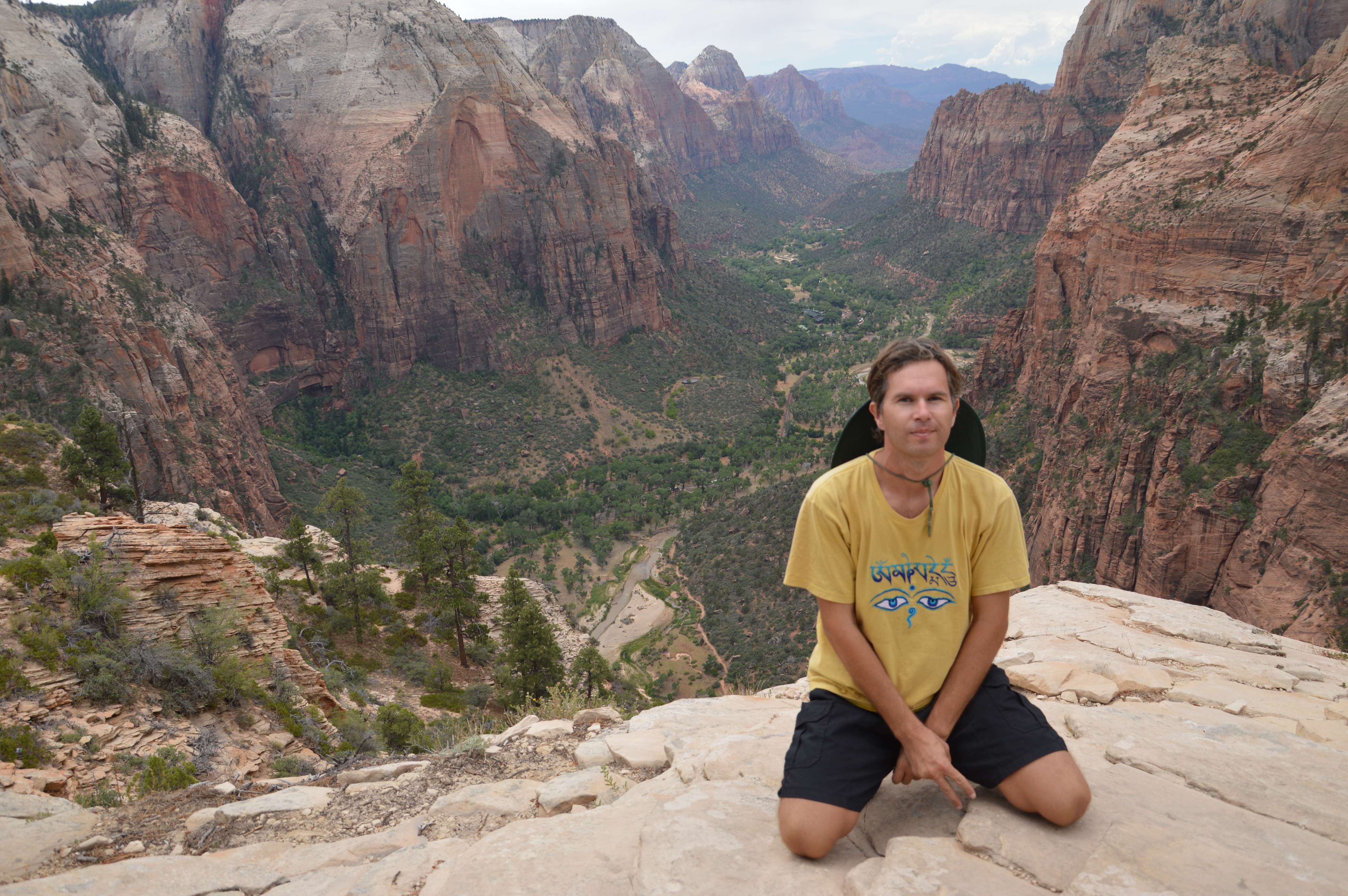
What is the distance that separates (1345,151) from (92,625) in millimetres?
37417

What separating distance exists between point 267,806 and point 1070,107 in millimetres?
135068

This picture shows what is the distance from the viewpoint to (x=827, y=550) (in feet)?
15.5

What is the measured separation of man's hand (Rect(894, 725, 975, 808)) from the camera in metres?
4.31

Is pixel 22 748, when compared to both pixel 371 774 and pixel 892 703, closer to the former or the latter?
pixel 371 774

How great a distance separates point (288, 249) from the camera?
239 ft

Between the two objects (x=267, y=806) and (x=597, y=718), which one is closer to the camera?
(x=267, y=806)

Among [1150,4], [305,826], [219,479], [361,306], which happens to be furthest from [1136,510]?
[1150,4]

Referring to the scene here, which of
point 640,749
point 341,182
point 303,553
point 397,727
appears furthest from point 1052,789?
point 341,182

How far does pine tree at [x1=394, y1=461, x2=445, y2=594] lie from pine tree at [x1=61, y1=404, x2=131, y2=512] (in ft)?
28.2

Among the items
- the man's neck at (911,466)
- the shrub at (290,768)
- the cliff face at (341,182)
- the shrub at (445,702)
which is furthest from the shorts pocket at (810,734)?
the cliff face at (341,182)

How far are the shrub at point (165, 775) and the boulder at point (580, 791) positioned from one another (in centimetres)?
461

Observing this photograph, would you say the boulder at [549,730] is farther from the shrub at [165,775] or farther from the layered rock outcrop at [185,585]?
the layered rock outcrop at [185,585]

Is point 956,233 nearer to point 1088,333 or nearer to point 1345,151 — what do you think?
point 1088,333

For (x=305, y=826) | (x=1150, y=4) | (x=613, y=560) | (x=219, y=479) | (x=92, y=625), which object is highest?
(x=1150, y=4)
